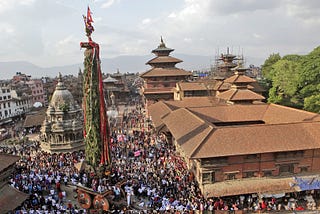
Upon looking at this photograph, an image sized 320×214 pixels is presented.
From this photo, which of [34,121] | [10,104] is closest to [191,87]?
[34,121]

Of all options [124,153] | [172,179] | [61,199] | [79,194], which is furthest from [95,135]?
[124,153]

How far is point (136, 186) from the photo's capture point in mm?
21406

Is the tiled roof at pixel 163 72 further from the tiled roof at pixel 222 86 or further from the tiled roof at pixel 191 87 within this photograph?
the tiled roof at pixel 222 86

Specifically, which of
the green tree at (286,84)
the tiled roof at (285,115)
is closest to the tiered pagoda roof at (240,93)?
the tiled roof at (285,115)

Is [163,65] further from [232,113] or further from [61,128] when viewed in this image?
[232,113]

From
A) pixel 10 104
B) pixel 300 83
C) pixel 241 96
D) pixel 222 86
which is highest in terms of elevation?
pixel 300 83

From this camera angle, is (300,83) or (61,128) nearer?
(61,128)

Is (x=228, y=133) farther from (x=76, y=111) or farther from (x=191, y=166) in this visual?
(x=76, y=111)

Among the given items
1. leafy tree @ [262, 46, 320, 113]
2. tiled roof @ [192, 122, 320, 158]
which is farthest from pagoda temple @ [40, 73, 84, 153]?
leafy tree @ [262, 46, 320, 113]

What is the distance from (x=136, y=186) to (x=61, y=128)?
19085 mm

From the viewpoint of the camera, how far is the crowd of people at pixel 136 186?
749 inches

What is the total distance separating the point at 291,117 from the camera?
27109 mm

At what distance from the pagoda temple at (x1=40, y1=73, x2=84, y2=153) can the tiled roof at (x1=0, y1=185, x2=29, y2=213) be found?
58.1 feet

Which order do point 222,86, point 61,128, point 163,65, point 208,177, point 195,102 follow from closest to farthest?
point 208,177
point 61,128
point 195,102
point 222,86
point 163,65
